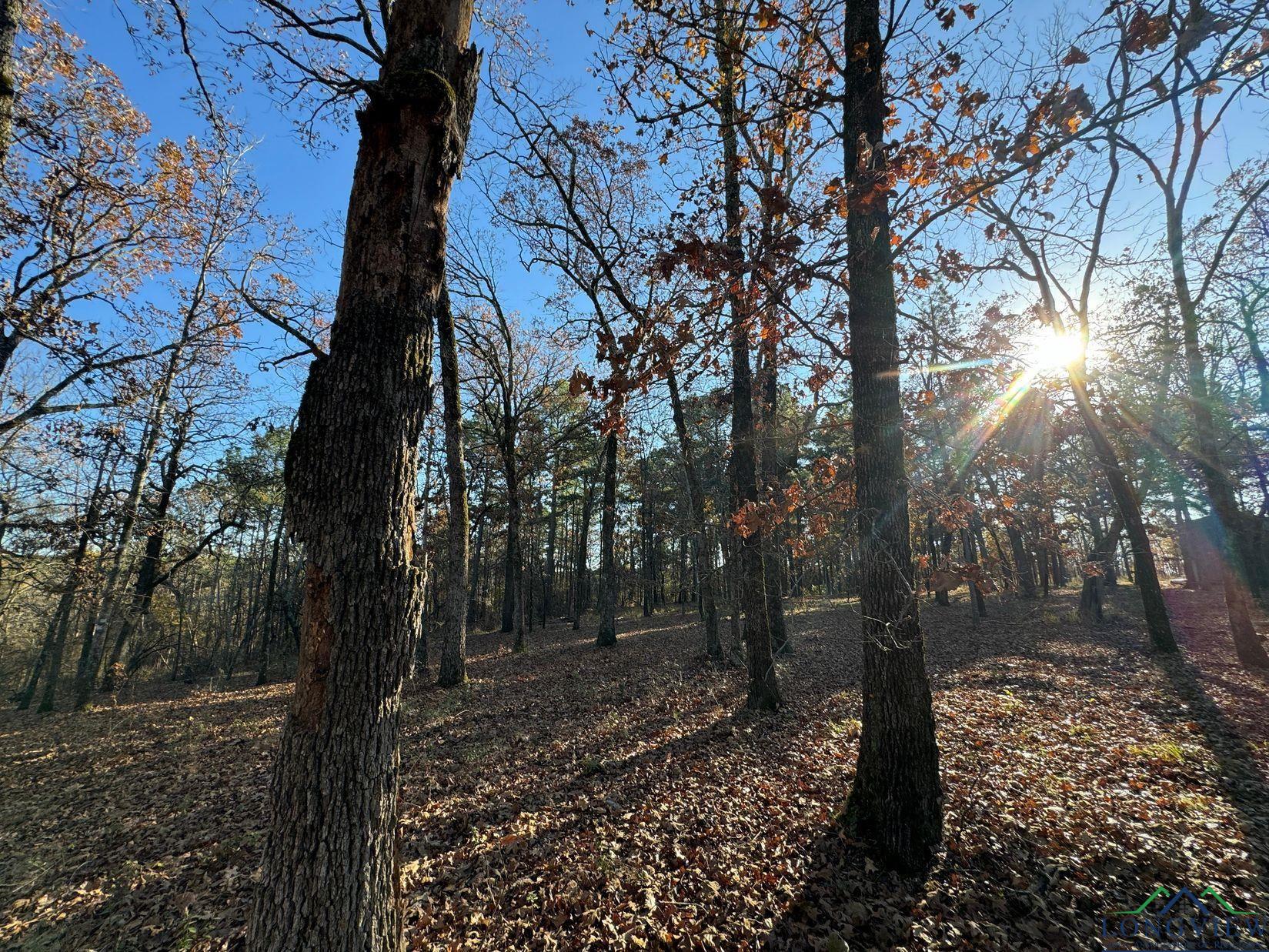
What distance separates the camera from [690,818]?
16.6 ft

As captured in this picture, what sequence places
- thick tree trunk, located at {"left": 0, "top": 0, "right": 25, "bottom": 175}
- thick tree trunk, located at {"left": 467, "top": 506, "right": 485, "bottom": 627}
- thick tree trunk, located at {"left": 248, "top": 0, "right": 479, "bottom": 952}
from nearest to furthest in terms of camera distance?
thick tree trunk, located at {"left": 248, "top": 0, "right": 479, "bottom": 952} < thick tree trunk, located at {"left": 0, "top": 0, "right": 25, "bottom": 175} < thick tree trunk, located at {"left": 467, "top": 506, "right": 485, "bottom": 627}

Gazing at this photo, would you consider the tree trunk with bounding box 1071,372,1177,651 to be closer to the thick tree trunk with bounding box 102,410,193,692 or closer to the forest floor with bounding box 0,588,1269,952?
the forest floor with bounding box 0,588,1269,952

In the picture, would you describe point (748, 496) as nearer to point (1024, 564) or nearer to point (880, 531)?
point (880, 531)

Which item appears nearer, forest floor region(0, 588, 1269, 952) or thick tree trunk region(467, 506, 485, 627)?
forest floor region(0, 588, 1269, 952)

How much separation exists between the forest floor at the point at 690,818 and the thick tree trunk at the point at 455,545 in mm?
1192

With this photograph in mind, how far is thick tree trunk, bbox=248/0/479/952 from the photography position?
2.63 meters

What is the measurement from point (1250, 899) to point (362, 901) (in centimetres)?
628

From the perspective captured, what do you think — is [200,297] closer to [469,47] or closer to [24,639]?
[469,47]

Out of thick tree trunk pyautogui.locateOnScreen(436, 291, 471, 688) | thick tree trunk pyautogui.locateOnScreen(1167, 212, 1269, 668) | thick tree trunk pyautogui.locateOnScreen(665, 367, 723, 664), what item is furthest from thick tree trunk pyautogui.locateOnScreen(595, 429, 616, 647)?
thick tree trunk pyautogui.locateOnScreen(1167, 212, 1269, 668)

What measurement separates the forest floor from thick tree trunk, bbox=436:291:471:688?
3.91ft

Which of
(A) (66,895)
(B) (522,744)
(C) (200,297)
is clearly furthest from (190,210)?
(B) (522,744)

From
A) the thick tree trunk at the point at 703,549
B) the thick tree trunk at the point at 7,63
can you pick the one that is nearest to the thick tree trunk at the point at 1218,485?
the thick tree trunk at the point at 703,549

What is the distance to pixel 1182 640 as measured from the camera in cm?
1349

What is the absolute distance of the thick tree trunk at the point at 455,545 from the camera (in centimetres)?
1100
